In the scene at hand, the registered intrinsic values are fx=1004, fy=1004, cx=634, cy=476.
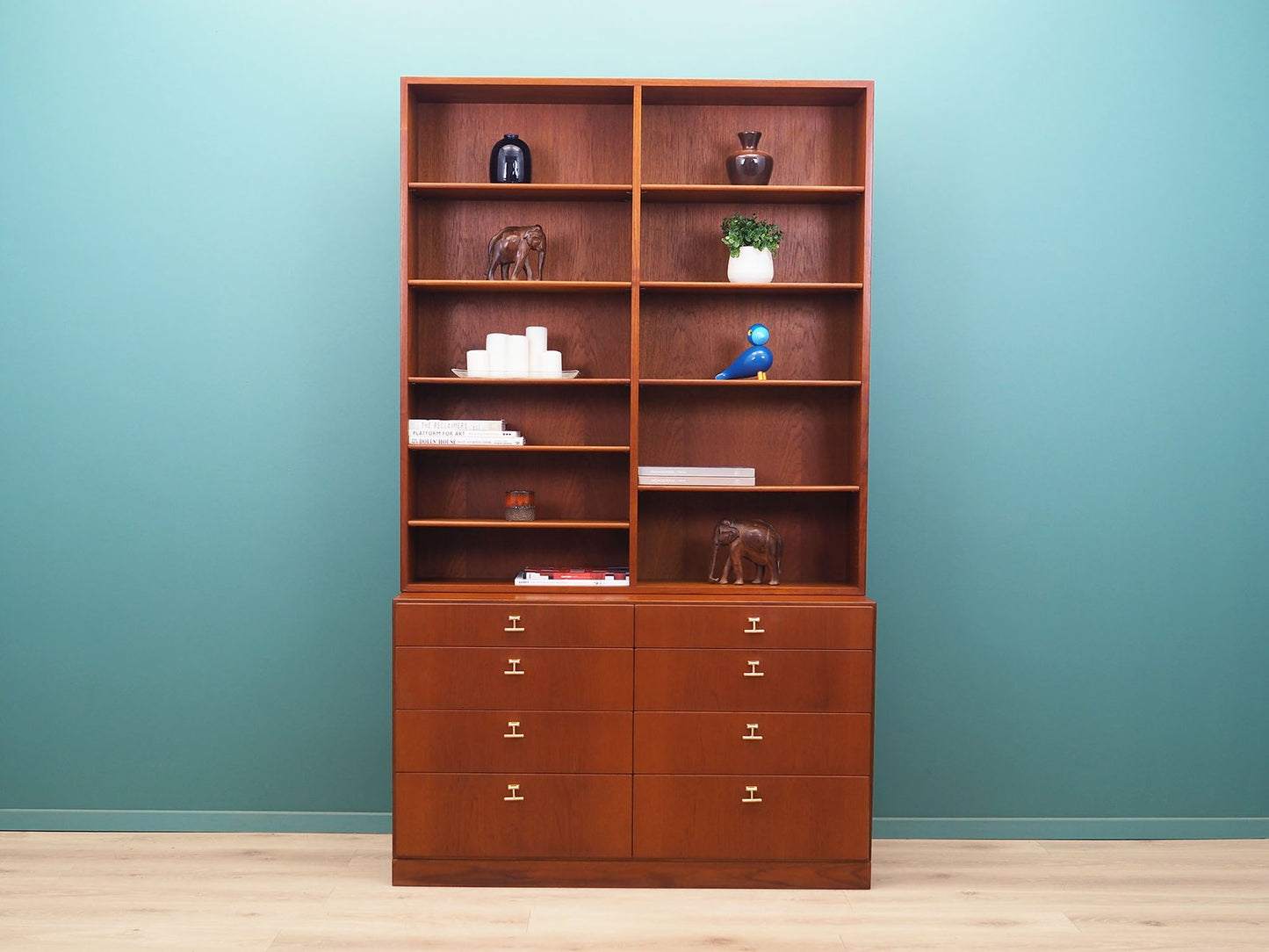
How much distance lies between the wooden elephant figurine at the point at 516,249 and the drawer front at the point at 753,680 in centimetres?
116

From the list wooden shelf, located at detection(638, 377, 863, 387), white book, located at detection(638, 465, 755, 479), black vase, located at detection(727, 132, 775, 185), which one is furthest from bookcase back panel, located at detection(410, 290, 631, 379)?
black vase, located at detection(727, 132, 775, 185)

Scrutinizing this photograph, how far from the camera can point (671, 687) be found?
2717 millimetres

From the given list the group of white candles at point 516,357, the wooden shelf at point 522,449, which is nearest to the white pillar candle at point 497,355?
the group of white candles at point 516,357

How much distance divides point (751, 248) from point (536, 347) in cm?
68

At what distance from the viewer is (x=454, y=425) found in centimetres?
288

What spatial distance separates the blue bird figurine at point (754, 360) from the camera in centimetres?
289

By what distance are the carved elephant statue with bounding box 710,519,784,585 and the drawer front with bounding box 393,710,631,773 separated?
0.53 m

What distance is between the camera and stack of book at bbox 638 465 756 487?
114 inches

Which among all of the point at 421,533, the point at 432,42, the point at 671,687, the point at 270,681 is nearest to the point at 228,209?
the point at 432,42

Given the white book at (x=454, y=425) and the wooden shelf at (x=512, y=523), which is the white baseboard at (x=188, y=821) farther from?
the white book at (x=454, y=425)

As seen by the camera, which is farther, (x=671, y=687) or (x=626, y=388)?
(x=626, y=388)

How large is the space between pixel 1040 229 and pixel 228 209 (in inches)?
98.9

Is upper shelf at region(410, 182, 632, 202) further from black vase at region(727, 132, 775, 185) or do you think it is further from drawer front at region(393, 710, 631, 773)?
drawer front at region(393, 710, 631, 773)

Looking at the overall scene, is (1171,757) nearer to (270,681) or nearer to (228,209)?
(270,681)
